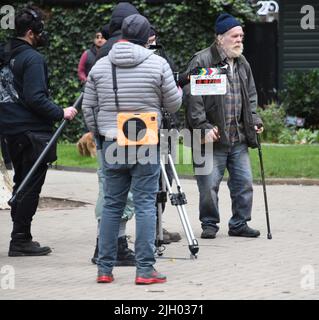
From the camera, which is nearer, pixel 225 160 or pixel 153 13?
pixel 225 160

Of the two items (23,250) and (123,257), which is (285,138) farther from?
(123,257)

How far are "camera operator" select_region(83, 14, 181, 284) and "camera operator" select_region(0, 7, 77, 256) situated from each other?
3.60 ft

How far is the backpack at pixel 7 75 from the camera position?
9.17 m

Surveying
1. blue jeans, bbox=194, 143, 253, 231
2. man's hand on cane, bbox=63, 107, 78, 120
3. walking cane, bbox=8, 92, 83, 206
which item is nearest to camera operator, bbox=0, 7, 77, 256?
man's hand on cane, bbox=63, 107, 78, 120

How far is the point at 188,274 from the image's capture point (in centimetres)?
836

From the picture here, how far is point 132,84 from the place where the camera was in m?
7.82

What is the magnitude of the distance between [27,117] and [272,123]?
10460 millimetres

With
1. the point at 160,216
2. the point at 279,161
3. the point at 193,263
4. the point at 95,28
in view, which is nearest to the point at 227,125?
the point at 160,216

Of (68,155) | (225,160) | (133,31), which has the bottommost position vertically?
(68,155)

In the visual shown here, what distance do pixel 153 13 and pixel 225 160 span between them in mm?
9771

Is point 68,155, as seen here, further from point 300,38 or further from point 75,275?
point 75,275

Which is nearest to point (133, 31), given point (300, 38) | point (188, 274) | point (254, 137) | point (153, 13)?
point (188, 274)

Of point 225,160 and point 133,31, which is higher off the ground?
point 133,31
